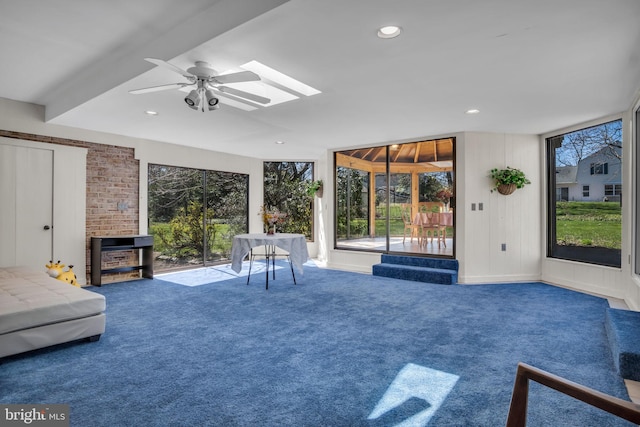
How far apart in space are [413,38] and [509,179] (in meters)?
3.85

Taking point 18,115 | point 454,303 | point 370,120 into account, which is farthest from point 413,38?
point 18,115

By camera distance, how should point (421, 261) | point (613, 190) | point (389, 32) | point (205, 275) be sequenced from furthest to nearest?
1. point (205, 275)
2. point (421, 261)
3. point (613, 190)
4. point (389, 32)

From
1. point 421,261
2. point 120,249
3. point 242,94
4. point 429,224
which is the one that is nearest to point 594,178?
point 421,261

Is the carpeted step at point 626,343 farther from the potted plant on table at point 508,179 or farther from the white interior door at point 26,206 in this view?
the white interior door at point 26,206

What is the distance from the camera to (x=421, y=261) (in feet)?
20.5

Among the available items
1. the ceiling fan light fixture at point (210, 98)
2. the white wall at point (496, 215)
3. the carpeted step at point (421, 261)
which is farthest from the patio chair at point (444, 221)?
the ceiling fan light fixture at point (210, 98)

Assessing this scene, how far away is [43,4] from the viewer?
2.59m

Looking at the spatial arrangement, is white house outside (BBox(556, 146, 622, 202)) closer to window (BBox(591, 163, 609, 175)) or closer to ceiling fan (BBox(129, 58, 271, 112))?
window (BBox(591, 163, 609, 175))

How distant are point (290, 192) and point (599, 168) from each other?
19.8 ft

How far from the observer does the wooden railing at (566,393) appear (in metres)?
0.95

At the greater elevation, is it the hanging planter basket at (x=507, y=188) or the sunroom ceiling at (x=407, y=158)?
the sunroom ceiling at (x=407, y=158)

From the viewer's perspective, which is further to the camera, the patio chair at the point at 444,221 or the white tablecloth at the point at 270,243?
the patio chair at the point at 444,221

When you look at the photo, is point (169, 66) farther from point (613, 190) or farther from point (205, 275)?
point (613, 190)

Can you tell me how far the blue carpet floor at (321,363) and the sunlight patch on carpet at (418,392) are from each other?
0.03 ft
